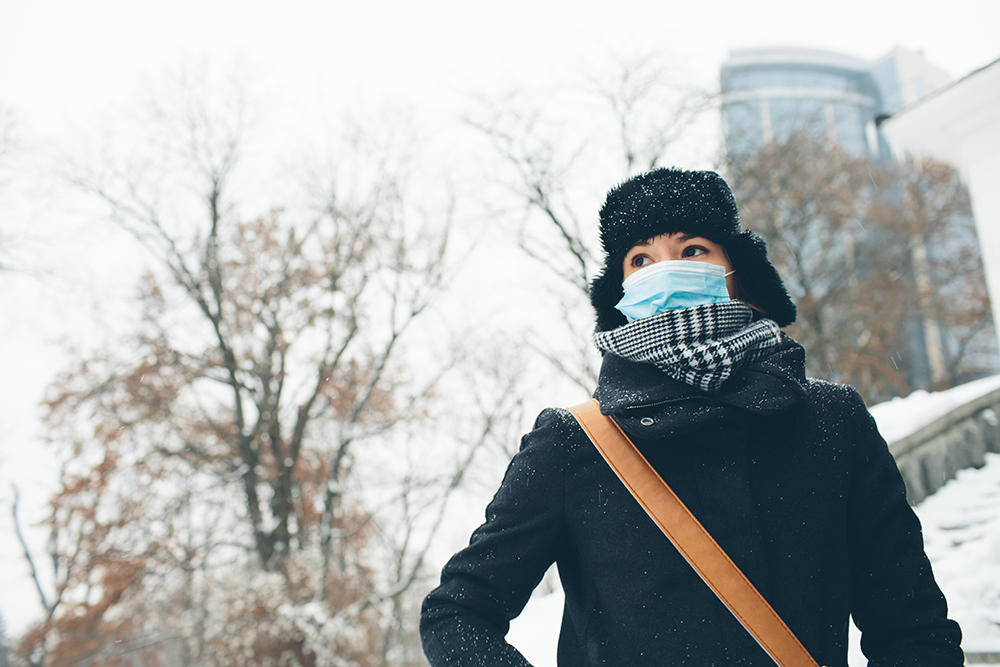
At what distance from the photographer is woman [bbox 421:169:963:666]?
1241 mm

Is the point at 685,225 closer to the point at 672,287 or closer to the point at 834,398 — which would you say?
the point at 672,287

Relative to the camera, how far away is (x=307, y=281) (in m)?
15.8

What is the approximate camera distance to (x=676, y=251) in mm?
1599

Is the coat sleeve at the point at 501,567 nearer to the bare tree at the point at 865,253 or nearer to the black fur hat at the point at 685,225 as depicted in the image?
the black fur hat at the point at 685,225

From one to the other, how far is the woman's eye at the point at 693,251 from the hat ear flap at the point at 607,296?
172 mm

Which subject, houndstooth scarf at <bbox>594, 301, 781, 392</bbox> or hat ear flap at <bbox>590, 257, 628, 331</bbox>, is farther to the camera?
hat ear flap at <bbox>590, 257, 628, 331</bbox>

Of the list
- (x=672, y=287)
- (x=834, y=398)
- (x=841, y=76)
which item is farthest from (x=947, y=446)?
(x=841, y=76)

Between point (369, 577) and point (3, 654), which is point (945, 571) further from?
point (3, 654)

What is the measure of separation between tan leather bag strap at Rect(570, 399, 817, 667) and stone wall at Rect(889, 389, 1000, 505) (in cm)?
559

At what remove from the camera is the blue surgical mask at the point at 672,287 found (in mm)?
1541

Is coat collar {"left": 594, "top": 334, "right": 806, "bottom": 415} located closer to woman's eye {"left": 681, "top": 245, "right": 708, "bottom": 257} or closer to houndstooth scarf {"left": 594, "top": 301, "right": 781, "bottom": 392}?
houndstooth scarf {"left": 594, "top": 301, "right": 781, "bottom": 392}

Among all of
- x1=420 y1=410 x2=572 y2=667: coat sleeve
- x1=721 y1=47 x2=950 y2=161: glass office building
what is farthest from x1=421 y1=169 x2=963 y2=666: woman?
x1=721 y1=47 x2=950 y2=161: glass office building

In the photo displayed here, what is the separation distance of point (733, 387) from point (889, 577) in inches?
16.9

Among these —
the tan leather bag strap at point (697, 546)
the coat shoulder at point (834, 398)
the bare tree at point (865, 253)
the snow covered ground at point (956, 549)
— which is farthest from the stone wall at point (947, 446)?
the bare tree at point (865, 253)
